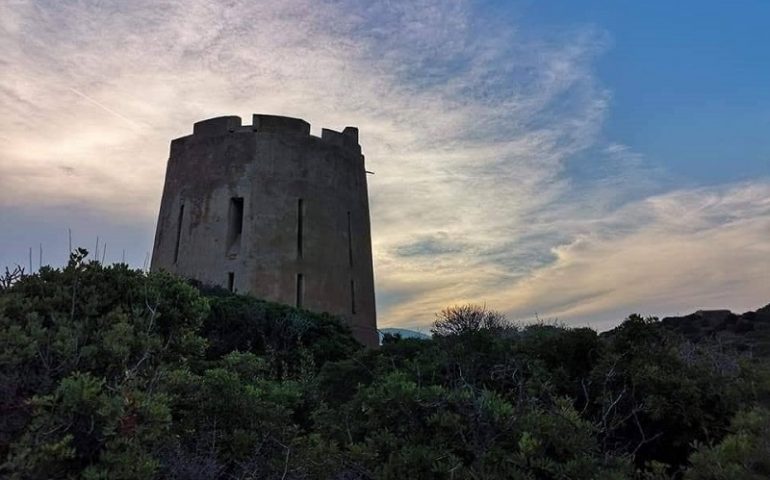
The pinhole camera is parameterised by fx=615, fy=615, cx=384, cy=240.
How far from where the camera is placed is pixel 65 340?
5.14m

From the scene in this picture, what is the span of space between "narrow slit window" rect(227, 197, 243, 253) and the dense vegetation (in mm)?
12656

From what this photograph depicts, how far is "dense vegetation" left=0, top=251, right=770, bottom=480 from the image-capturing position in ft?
14.7

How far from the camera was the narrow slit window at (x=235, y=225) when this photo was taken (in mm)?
21656

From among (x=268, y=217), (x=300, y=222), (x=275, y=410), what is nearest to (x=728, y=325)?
(x=300, y=222)

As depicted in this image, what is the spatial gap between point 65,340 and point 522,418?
413cm

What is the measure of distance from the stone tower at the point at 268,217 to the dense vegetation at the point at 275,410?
12079 millimetres

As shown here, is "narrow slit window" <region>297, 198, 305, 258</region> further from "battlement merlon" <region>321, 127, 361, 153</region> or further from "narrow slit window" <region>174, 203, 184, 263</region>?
"narrow slit window" <region>174, 203, 184, 263</region>

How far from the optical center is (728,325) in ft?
98.6

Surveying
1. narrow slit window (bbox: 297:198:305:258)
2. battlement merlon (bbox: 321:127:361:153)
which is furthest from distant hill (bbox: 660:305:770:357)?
narrow slit window (bbox: 297:198:305:258)

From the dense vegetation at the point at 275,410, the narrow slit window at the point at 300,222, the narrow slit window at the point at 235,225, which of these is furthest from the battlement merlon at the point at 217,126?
the dense vegetation at the point at 275,410

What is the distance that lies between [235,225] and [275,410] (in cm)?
1635

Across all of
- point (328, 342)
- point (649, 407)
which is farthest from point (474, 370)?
point (328, 342)

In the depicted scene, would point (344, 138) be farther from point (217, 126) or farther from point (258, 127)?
point (217, 126)

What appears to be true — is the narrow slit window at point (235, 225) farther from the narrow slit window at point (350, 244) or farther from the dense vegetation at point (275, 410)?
the dense vegetation at point (275, 410)
